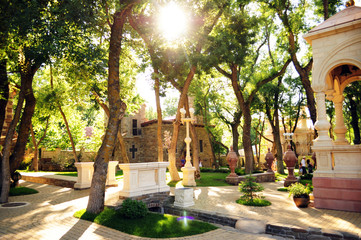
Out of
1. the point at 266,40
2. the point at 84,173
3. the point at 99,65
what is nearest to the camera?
the point at 99,65

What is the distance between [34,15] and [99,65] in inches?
109

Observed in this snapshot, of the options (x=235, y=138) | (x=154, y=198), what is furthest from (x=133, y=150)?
(x=154, y=198)

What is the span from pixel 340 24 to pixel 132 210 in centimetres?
918

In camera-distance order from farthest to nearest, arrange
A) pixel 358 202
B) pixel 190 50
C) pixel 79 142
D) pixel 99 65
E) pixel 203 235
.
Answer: pixel 79 142 → pixel 190 50 → pixel 99 65 → pixel 358 202 → pixel 203 235

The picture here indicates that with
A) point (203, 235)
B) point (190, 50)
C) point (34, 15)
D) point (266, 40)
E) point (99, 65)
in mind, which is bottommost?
point (203, 235)

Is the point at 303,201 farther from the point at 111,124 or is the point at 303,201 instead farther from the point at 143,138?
the point at 143,138

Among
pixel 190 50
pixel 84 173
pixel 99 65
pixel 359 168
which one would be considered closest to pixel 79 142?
pixel 84 173

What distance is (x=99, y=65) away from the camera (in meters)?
10.1

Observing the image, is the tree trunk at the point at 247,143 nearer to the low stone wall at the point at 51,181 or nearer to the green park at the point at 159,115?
the green park at the point at 159,115

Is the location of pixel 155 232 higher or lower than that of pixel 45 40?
lower

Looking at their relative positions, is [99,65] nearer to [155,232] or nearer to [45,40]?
[45,40]

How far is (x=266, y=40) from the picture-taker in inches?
904

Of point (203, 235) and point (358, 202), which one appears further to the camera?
point (358, 202)

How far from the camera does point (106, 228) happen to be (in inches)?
270
